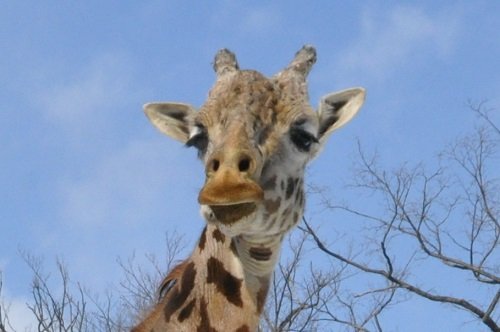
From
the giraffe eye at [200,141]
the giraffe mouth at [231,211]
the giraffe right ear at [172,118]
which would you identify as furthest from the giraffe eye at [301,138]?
the giraffe right ear at [172,118]

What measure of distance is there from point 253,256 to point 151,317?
860 millimetres

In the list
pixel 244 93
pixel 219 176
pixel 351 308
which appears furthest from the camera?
pixel 351 308

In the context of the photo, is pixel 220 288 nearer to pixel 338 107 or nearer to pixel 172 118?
pixel 172 118

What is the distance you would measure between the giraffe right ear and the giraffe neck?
793 millimetres

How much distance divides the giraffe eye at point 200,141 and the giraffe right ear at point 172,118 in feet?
1.73

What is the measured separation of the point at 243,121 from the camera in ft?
18.2

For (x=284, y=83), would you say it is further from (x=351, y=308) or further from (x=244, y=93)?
(x=351, y=308)

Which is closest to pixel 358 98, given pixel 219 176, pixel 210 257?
pixel 210 257

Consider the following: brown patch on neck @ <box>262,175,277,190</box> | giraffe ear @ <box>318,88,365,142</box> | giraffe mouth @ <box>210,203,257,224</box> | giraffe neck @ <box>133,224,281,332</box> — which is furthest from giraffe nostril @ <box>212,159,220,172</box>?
giraffe ear @ <box>318,88,365,142</box>

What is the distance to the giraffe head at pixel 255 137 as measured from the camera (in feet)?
16.7

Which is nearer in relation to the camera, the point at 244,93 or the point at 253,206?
the point at 253,206

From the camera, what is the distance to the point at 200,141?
5.91m

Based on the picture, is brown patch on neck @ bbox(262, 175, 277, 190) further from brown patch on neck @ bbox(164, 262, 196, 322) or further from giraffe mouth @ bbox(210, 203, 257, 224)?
brown patch on neck @ bbox(164, 262, 196, 322)

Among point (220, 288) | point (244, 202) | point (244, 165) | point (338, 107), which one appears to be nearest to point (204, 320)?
point (220, 288)
